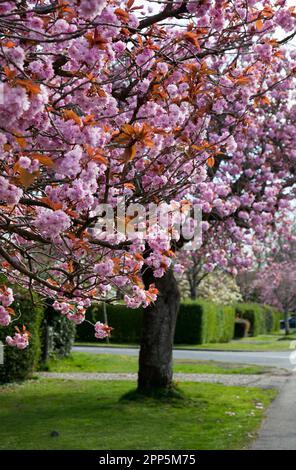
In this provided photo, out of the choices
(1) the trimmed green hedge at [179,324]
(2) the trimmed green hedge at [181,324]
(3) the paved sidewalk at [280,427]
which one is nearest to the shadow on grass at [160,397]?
(3) the paved sidewalk at [280,427]

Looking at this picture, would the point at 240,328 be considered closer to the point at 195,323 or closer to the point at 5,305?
the point at 195,323

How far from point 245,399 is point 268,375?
17.5ft

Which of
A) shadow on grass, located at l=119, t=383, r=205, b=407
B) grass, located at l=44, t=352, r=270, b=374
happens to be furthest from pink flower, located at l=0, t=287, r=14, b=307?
grass, located at l=44, t=352, r=270, b=374

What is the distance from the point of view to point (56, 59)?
15.7 ft

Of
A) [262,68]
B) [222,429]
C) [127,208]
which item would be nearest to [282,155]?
[262,68]

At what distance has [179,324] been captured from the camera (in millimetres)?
31422

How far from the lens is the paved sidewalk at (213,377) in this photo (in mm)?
15655

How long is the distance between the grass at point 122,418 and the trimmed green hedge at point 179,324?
16854 mm

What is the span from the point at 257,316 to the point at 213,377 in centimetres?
3040

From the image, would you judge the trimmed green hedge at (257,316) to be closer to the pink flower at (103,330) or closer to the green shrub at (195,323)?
the green shrub at (195,323)

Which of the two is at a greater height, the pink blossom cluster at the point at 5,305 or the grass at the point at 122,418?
the pink blossom cluster at the point at 5,305

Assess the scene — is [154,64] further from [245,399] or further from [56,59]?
[245,399]
